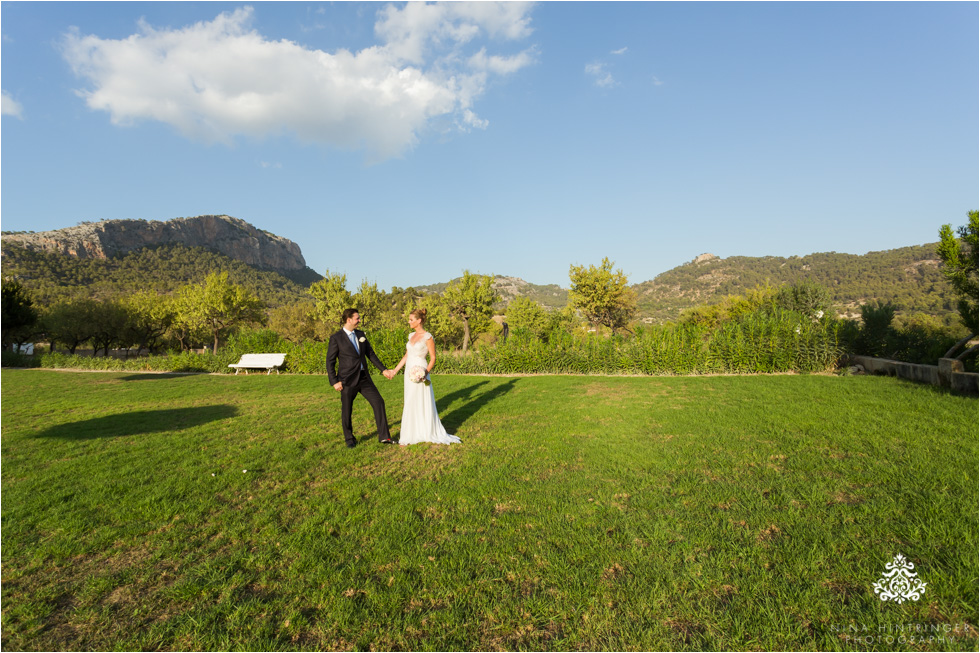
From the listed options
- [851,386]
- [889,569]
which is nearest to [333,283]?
[851,386]

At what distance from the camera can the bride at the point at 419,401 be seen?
20.0 feet

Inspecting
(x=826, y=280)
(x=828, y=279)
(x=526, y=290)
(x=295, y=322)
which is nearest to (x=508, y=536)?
(x=295, y=322)

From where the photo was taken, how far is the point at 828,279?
227 feet

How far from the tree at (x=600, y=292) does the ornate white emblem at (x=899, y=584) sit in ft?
94.7

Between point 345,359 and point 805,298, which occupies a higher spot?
point 805,298

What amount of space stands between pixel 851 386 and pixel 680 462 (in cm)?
700

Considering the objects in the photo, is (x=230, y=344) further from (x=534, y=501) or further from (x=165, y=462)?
(x=534, y=501)

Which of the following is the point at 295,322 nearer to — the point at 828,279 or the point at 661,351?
the point at 661,351

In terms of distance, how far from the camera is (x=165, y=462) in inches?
205

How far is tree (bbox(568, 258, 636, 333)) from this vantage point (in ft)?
101

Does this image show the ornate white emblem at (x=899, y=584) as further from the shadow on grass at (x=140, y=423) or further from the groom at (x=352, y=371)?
the shadow on grass at (x=140, y=423)

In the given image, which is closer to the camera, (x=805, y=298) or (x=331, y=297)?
(x=805, y=298)

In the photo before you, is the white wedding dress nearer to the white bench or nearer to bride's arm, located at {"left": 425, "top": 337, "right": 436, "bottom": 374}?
bride's arm, located at {"left": 425, "top": 337, "right": 436, "bottom": 374}

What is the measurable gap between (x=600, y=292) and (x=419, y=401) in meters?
26.4
